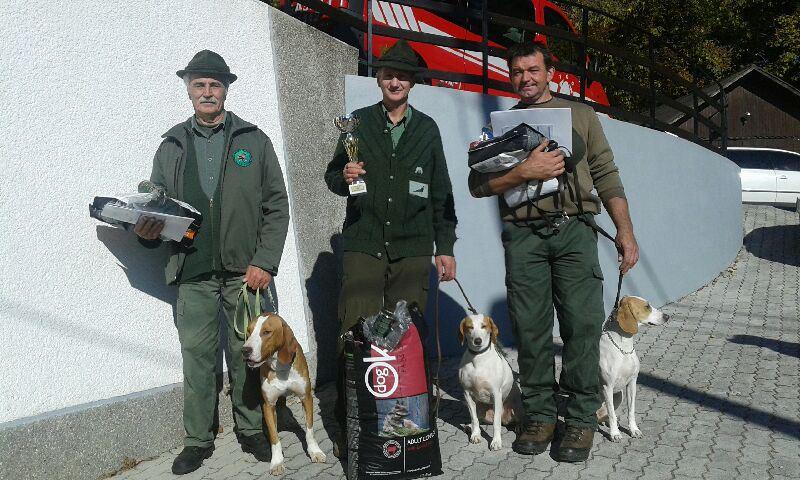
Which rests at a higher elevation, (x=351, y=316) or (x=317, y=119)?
(x=317, y=119)

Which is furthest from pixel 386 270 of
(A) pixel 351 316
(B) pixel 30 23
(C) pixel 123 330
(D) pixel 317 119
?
(B) pixel 30 23

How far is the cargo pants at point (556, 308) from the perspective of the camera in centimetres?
419

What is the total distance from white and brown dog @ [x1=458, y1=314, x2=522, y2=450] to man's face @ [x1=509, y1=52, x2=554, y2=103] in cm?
132

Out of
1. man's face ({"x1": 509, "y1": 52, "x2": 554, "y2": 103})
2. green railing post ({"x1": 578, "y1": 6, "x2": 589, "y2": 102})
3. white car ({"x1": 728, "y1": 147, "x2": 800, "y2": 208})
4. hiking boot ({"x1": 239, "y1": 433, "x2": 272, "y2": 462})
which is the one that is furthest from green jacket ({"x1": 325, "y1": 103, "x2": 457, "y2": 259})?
white car ({"x1": 728, "y1": 147, "x2": 800, "y2": 208})

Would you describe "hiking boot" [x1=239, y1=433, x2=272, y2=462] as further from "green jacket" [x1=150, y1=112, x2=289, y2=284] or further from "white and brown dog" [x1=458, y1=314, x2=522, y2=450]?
"white and brown dog" [x1=458, y1=314, x2=522, y2=450]

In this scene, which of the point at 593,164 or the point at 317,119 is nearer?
the point at 593,164

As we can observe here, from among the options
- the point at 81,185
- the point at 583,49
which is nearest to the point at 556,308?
the point at 81,185

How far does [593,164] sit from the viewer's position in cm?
424

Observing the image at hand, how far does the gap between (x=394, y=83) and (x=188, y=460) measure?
2335 mm

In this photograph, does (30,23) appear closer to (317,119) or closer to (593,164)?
(317,119)

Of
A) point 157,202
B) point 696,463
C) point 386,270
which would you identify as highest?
point 157,202

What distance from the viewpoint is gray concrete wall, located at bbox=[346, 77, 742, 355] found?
6.67 metres

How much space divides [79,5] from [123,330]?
1.84 m

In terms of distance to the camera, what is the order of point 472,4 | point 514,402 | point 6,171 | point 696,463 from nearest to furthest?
point 6,171 < point 696,463 < point 514,402 < point 472,4
